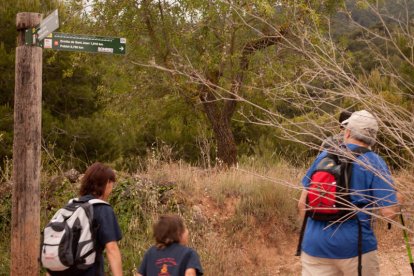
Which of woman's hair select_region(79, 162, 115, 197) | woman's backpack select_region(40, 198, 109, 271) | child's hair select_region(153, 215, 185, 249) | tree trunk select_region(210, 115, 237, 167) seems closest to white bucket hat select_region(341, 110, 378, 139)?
child's hair select_region(153, 215, 185, 249)

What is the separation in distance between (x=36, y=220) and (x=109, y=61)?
7625 mm

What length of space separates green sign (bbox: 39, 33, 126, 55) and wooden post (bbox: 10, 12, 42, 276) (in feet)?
0.48

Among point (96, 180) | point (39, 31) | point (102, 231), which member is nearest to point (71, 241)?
point (102, 231)

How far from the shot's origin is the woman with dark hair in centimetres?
414

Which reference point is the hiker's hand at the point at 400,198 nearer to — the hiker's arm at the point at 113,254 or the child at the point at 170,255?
the child at the point at 170,255

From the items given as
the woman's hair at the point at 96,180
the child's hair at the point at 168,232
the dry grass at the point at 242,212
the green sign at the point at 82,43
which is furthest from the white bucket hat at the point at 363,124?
the dry grass at the point at 242,212

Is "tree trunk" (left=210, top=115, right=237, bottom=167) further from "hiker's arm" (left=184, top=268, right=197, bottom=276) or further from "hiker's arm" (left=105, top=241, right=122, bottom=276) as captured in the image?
"hiker's arm" (left=184, top=268, right=197, bottom=276)

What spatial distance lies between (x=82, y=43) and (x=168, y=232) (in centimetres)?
234

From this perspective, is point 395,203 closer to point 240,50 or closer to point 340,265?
point 340,265

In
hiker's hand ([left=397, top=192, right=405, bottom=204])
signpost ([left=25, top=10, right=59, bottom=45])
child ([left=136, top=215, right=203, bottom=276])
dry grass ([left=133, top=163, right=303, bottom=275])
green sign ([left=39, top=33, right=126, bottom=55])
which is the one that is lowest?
dry grass ([left=133, top=163, right=303, bottom=275])

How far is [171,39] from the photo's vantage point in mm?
12305

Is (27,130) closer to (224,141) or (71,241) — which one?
(71,241)

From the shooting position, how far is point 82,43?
225 inches

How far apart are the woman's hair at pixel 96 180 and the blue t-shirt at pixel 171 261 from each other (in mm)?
539
